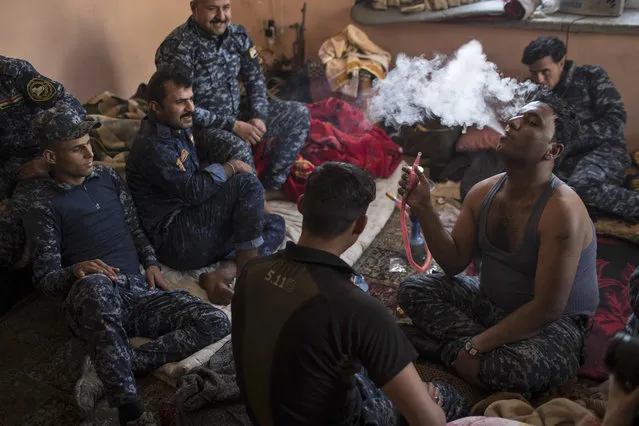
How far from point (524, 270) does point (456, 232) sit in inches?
13.3

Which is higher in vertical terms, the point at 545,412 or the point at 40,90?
the point at 40,90

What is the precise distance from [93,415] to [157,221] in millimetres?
1076

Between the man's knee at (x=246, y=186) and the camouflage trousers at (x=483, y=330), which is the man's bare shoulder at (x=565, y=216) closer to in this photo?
the camouflage trousers at (x=483, y=330)

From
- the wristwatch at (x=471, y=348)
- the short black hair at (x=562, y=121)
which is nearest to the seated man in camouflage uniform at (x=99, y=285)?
the wristwatch at (x=471, y=348)

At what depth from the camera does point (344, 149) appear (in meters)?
4.28

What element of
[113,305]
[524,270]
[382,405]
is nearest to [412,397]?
[382,405]

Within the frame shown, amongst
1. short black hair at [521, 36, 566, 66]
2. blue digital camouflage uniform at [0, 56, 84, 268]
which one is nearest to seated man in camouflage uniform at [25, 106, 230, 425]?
blue digital camouflage uniform at [0, 56, 84, 268]

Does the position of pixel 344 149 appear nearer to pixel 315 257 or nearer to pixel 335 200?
pixel 335 200

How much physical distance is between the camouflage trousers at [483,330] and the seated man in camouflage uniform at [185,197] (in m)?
0.96

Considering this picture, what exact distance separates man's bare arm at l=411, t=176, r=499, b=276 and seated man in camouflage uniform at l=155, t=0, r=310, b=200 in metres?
1.44

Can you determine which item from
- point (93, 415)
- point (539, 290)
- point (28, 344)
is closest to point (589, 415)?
point (539, 290)

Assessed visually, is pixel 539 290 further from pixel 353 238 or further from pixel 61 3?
pixel 61 3

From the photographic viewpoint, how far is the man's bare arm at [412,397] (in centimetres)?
159

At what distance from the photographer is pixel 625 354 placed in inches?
59.1
